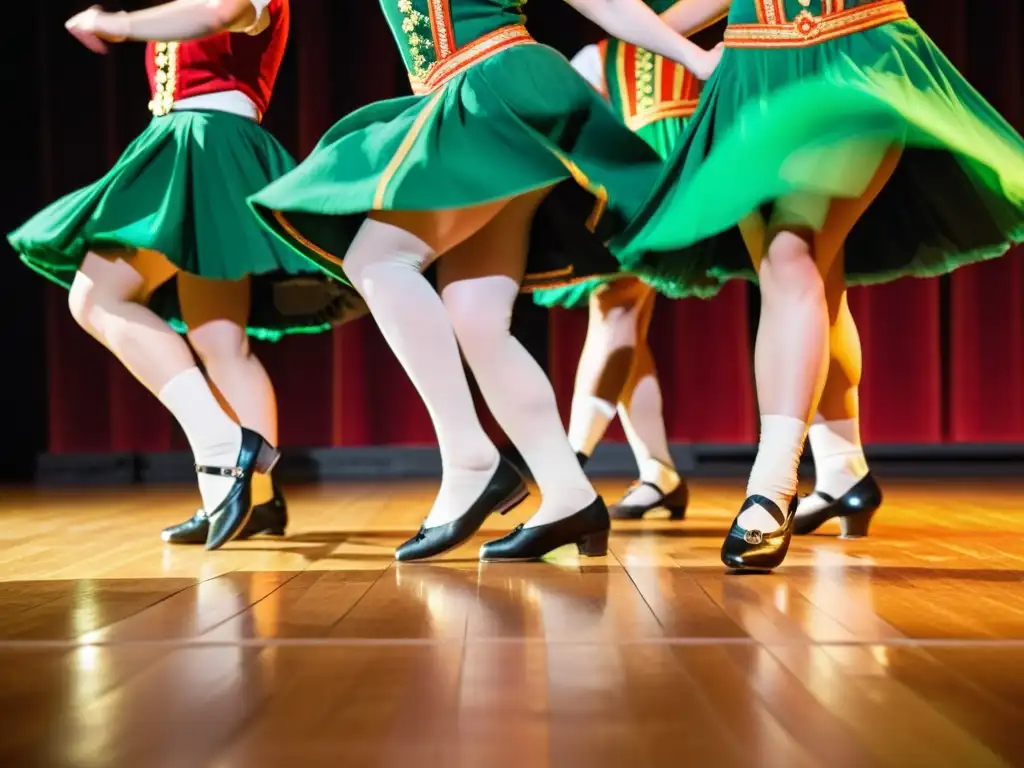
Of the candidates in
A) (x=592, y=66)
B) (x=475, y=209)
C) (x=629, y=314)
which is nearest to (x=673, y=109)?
(x=592, y=66)

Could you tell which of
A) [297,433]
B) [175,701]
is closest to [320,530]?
[175,701]

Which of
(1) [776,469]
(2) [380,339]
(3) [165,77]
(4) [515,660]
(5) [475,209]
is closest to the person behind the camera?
(4) [515,660]

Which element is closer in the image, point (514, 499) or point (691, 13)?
point (514, 499)

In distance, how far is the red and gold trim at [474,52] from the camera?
1544 millimetres

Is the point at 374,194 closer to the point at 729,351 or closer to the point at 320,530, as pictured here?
the point at 320,530

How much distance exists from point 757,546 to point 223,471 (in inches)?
35.5

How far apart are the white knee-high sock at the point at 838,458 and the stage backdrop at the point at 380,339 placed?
6.99ft

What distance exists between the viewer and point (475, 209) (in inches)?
60.1

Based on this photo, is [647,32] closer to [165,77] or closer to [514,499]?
[514,499]

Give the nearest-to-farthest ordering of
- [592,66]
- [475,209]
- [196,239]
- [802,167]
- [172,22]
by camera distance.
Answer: [802,167]
[475,209]
[172,22]
[196,239]
[592,66]

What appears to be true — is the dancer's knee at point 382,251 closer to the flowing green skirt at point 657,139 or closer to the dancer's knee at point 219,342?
the dancer's knee at point 219,342

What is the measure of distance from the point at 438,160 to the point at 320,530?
92 cm

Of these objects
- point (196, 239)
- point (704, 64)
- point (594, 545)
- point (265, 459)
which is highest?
point (704, 64)

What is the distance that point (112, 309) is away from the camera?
1862 millimetres
